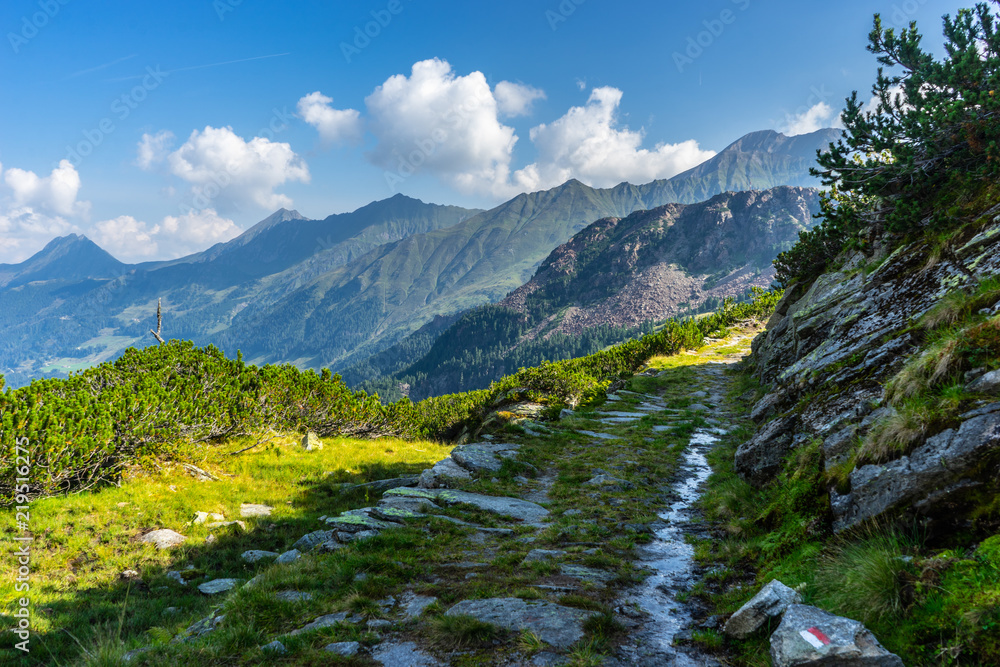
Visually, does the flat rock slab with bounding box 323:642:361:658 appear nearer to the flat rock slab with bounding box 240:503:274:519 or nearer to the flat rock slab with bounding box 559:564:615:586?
the flat rock slab with bounding box 559:564:615:586

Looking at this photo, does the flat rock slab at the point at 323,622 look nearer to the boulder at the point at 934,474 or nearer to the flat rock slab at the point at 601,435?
the boulder at the point at 934,474

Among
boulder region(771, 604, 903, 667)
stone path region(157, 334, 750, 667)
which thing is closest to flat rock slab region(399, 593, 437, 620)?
stone path region(157, 334, 750, 667)

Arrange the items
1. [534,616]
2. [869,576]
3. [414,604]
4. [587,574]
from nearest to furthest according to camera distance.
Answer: [869,576], [534,616], [414,604], [587,574]

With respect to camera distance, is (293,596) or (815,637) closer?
(815,637)

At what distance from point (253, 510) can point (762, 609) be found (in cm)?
1526

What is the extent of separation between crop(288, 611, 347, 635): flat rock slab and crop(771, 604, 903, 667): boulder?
17.8 feet

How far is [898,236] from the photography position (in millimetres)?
14102

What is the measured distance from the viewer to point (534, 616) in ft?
19.4

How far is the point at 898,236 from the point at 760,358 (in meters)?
13.6

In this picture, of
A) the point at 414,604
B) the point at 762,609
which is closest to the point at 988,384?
the point at 762,609

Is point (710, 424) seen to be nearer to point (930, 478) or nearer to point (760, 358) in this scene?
point (760, 358)

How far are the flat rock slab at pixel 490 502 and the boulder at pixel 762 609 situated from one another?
5.89m

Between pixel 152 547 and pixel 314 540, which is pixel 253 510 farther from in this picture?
Answer: pixel 314 540

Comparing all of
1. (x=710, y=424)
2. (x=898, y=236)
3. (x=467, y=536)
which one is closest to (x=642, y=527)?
(x=467, y=536)
